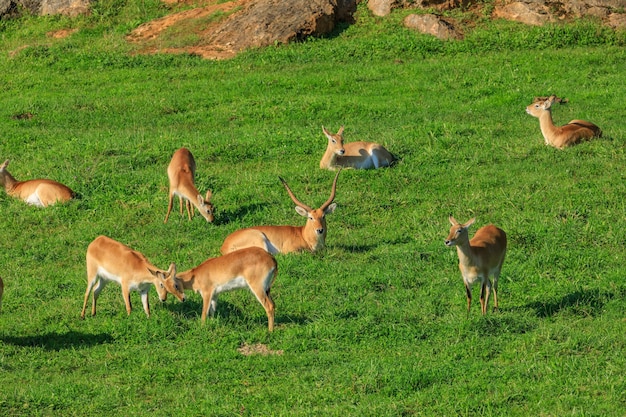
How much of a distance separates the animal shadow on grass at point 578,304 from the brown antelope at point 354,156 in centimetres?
492

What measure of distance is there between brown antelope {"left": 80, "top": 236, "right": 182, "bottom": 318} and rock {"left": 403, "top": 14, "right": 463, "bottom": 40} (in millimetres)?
11724

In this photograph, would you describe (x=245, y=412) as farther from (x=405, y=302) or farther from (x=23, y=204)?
(x=23, y=204)

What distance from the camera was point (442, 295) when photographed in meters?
9.88

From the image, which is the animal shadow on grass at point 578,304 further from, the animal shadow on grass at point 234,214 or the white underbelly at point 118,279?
the animal shadow on grass at point 234,214

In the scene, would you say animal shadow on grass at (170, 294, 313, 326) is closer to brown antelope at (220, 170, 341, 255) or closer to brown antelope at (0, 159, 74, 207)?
brown antelope at (220, 170, 341, 255)

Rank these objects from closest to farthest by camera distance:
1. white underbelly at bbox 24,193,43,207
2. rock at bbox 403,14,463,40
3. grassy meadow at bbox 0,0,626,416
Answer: grassy meadow at bbox 0,0,626,416
white underbelly at bbox 24,193,43,207
rock at bbox 403,14,463,40

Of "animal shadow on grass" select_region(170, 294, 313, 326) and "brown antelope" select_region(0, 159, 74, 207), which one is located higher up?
"animal shadow on grass" select_region(170, 294, 313, 326)

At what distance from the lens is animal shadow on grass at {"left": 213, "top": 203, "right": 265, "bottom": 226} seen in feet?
41.2

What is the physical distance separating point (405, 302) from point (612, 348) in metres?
2.02

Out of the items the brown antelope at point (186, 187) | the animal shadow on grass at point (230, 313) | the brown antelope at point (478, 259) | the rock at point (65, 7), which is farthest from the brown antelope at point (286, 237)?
the rock at point (65, 7)

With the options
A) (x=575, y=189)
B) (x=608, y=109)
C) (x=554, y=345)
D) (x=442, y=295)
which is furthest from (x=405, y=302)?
(x=608, y=109)

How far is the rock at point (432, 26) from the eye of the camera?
2025 cm

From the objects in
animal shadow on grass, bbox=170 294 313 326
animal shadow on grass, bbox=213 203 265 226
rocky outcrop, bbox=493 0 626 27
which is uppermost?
animal shadow on grass, bbox=170 294 313 326

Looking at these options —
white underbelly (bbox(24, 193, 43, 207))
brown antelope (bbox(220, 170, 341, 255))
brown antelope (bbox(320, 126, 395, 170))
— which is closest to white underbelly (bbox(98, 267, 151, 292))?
brown antelope (bbox(220, 170, 341, 255))
